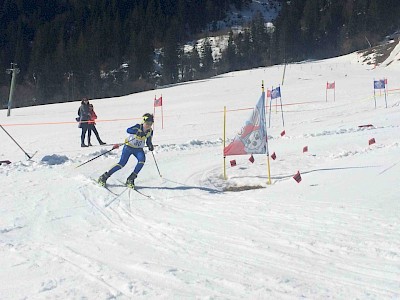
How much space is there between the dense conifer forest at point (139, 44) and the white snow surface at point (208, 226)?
185ft

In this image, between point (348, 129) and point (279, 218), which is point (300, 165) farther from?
point (348, 129)

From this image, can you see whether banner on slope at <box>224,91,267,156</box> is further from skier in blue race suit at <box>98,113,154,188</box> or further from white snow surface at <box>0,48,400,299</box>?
skier in blue race suit at <box>98,113,154,188</box>

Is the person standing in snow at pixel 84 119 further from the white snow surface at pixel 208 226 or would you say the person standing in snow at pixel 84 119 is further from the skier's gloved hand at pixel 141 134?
the skier's gloved hand at pixel 141 134

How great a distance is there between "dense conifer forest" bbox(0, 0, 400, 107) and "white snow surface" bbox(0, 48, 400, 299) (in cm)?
5635

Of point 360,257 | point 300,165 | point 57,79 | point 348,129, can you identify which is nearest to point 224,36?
point 57,79

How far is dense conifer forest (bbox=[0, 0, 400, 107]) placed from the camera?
69.8 m

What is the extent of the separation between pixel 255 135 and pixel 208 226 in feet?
10.7

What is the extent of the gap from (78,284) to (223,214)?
2737mm

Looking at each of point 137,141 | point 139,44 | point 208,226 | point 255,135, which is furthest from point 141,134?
point 139,44

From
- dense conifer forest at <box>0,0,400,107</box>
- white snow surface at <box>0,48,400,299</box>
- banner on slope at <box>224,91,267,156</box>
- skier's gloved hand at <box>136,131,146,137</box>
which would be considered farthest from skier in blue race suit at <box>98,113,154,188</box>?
dense conifer forest at <box>0,0,400,107</box>

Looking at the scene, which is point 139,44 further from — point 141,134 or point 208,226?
point 208,226

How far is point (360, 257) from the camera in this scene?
4.70 meters

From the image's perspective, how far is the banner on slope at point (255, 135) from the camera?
8.87 meters

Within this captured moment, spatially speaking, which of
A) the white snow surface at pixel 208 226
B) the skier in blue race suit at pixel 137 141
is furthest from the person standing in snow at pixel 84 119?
the skier in blue race suit at pixel 137 141
